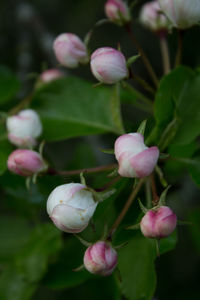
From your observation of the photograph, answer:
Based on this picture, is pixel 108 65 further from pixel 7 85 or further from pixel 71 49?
pixel 7 85

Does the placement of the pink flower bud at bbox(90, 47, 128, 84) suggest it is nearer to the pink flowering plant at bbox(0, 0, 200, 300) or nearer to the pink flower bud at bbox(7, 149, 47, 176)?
the pink flowering plant at bbox(0, 0, 200, 300)

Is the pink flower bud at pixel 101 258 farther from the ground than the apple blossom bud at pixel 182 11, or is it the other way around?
the apple blossom bud at pixel 182 11

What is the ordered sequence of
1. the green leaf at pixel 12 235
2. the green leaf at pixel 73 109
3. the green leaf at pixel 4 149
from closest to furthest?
1. the green leaf at pixel 4 149
2. the green leaf at pixel 73 109
3. the green leaf at pixel 12 235

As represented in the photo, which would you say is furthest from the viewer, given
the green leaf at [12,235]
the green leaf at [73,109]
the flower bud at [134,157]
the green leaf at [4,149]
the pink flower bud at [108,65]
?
the green leaf at [12,235]

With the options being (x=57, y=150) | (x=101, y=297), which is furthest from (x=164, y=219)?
(x=57, y=150)

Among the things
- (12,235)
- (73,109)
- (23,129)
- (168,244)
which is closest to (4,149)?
(23,129)

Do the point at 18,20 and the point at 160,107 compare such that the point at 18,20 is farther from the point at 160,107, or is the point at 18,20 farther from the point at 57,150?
the point at 160,107

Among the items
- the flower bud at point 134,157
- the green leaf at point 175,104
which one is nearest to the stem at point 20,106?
the green leaf at point 175,104

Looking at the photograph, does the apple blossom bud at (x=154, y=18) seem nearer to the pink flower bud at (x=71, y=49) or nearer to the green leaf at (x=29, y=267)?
the pink flower bud at (x=71, y=49)
